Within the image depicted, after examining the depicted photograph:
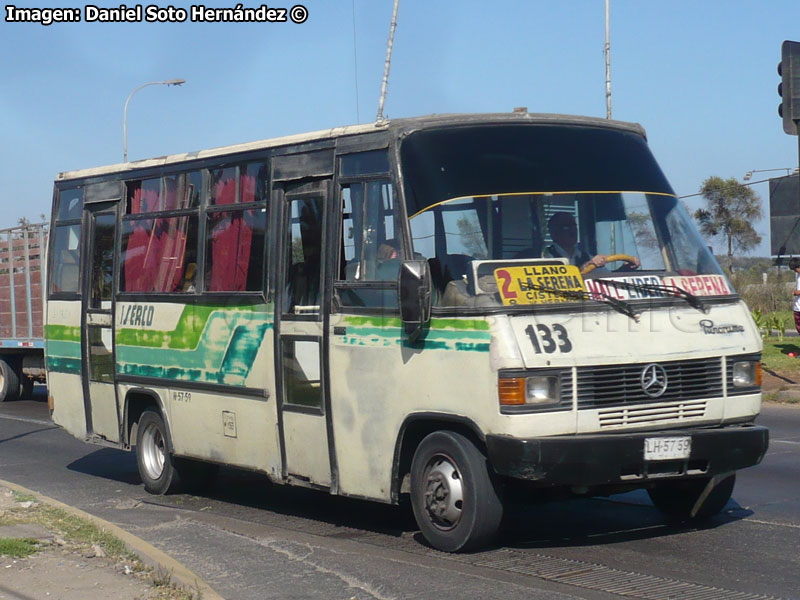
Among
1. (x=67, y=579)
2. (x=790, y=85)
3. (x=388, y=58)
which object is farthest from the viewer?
(x=388, y=58)

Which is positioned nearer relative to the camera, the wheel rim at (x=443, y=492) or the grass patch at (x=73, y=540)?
the grass patch at (x=73, y=540)

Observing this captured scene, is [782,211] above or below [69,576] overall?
above

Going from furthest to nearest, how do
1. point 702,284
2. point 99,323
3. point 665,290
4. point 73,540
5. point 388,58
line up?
point 388,58
point 99,323
point 73,540
point 702,284
point 665,290

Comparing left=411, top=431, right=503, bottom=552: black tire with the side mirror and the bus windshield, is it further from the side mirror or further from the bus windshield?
the bus windshield

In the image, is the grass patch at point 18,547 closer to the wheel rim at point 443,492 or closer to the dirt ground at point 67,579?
the dirt ground at point 67,579

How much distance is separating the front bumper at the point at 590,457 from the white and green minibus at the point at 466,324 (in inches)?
0.6

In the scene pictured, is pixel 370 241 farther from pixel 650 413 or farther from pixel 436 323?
pixel 650 413

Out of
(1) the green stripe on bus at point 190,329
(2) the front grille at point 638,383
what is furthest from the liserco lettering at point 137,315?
(2) the front grille at point 638,383

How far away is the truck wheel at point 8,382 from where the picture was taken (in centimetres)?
2352

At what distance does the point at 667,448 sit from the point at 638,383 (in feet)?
1.36

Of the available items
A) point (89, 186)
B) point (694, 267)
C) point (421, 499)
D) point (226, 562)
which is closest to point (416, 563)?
point (421, 499)

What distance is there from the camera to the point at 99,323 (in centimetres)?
1154

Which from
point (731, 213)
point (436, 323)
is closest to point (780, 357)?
point (436, 323)

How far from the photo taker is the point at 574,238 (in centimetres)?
774
